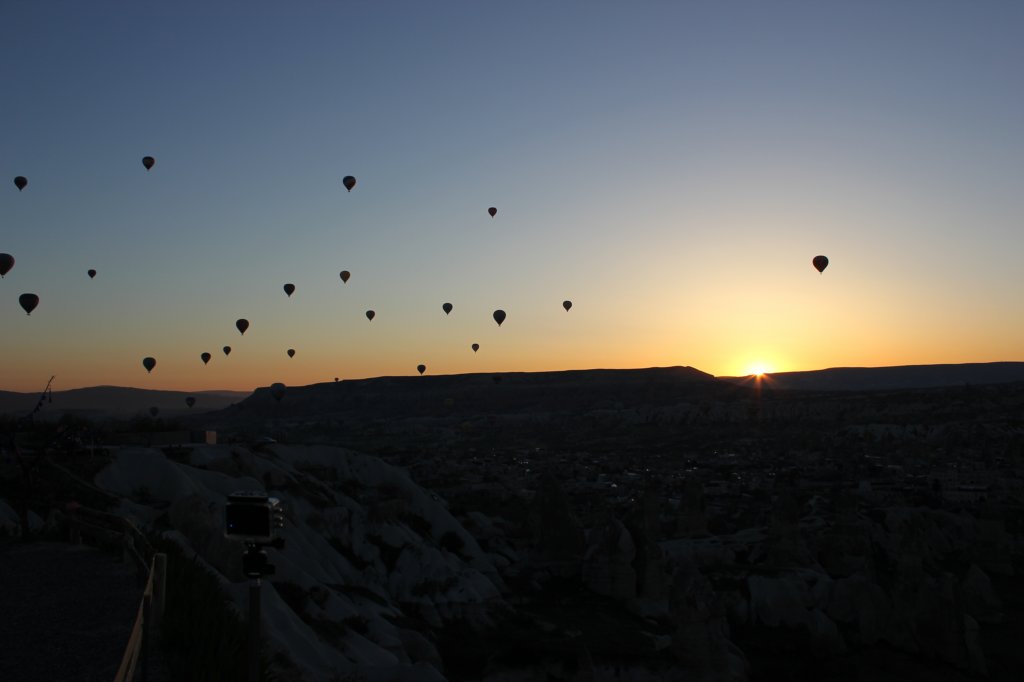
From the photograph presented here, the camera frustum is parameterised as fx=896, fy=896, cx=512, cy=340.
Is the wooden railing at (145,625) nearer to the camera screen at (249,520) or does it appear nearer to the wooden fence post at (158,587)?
the wooden fence post at (158,587)

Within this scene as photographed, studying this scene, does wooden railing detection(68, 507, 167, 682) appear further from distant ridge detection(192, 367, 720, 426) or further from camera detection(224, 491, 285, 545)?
distant ridge detection(192, 367, 720, 426)

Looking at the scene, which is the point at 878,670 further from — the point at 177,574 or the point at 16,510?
the point at 16,510

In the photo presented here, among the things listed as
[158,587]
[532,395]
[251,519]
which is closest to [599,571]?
[158,587]

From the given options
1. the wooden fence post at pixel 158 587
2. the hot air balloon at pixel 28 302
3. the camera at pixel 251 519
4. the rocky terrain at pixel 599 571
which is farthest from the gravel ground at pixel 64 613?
the hot air balloon at pixel 28 302

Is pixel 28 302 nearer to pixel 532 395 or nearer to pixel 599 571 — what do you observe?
pixel 599 571

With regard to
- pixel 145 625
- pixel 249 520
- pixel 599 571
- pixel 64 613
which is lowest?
pixel 599 571

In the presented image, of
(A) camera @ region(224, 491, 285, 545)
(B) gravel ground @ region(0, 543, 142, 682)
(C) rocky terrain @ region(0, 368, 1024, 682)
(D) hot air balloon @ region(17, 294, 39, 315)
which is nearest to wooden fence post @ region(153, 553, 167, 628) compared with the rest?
(B) gravel ground @ region(0, 543, 142, 682)
